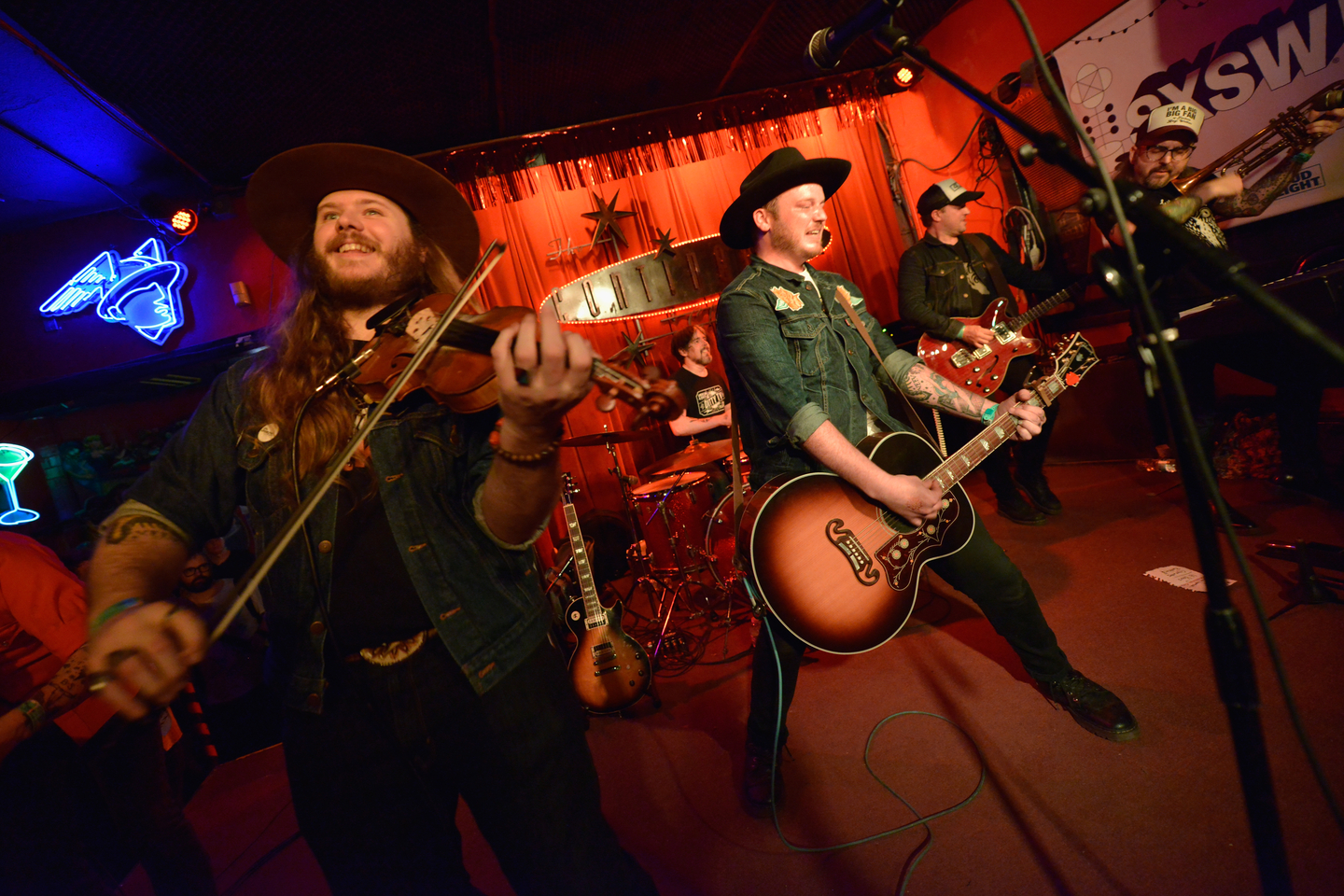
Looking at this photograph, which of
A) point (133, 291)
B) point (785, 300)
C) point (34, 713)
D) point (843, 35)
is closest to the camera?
point (843, 35)

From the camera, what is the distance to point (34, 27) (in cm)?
349

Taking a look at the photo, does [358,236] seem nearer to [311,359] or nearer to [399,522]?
[311,359]

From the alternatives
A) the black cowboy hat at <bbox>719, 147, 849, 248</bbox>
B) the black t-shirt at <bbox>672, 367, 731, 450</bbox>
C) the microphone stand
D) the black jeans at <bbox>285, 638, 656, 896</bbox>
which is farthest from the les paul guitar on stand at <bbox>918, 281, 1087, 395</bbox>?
the black jeans at <bbox>285, 638, 656, 896</bbox>

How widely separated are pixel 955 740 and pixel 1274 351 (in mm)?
3082

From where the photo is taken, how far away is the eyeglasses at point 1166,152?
11.9 feet

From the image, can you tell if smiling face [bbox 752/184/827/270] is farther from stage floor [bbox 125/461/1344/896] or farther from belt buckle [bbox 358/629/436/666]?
stage floor [bbox 125/461/1344/896]

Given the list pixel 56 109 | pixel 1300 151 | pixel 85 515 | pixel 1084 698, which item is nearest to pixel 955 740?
pixel 1084 698

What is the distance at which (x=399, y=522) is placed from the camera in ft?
4.09

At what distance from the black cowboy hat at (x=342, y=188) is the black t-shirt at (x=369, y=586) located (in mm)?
982

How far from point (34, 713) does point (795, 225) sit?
302 centimetres

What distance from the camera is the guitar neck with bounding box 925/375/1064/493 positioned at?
7.17ft

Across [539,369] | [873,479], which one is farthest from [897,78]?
[539,369]

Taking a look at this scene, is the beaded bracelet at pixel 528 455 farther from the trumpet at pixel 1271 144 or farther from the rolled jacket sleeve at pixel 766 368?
the trumpet at pixel 1271 144

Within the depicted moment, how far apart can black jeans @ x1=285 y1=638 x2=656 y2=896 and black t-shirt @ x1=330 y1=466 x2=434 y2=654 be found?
0.06 metres
